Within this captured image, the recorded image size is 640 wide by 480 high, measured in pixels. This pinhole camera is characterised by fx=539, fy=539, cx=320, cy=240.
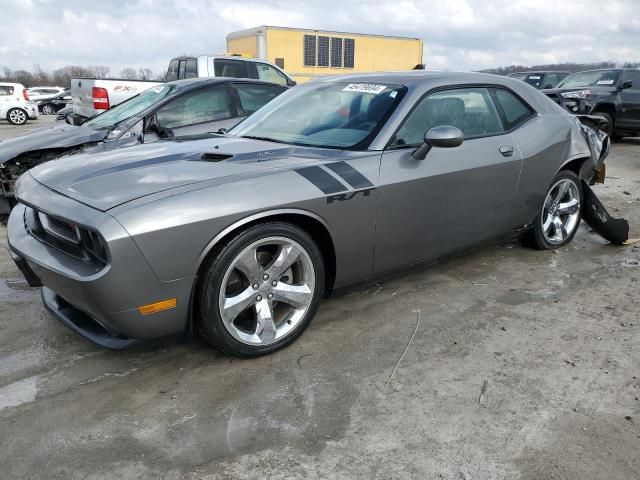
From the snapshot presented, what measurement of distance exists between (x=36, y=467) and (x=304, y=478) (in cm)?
102

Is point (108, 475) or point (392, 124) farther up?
point (392, 124)

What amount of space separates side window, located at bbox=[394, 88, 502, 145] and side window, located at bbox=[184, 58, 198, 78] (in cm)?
770

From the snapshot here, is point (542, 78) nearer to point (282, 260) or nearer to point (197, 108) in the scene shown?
point (197, 108)

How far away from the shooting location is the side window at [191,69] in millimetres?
10383

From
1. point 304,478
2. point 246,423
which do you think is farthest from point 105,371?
point 304,478

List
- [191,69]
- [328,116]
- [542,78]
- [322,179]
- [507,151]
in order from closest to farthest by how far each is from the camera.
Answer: [322,179]
[328,116]
[507,151]
[191,69]
[542,78]

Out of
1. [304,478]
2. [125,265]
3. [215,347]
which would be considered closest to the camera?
[304,478]

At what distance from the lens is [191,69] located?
10633 millimetres

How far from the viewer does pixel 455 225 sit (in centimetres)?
350

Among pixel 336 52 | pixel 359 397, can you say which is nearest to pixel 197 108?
pixel 359 397

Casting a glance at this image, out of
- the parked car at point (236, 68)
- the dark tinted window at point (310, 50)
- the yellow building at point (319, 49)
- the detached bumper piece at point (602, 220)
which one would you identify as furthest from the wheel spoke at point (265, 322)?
A: the dark tinted window at point (310, 50)

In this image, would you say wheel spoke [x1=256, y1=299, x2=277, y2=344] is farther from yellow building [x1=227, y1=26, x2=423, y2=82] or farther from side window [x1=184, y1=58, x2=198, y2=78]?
yellow building [x1=227, y1=26, x2=423, y2=82]

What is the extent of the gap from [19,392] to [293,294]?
1.38 metres

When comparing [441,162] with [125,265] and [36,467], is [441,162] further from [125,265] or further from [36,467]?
[36,467]
